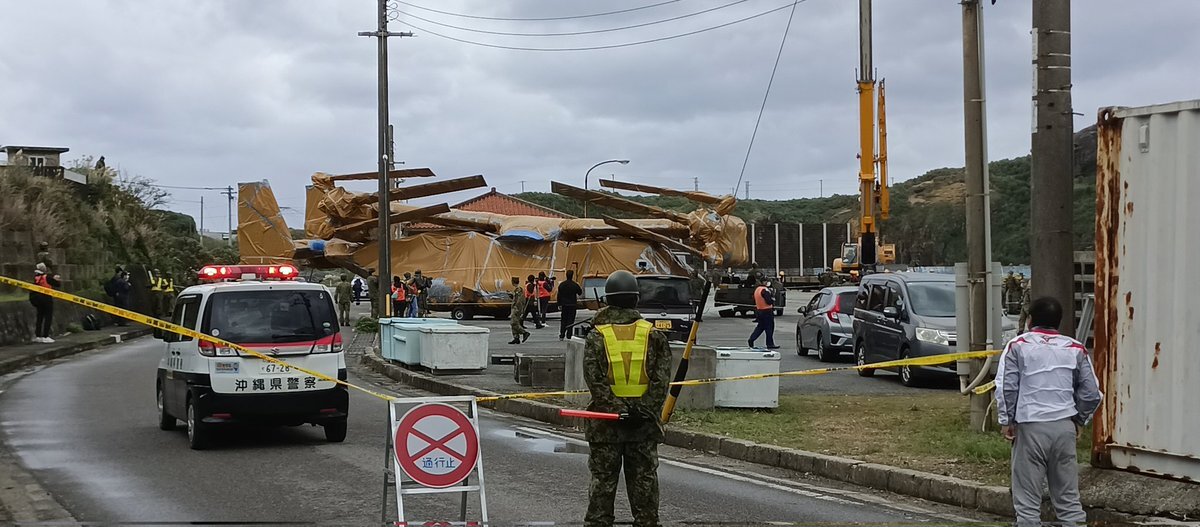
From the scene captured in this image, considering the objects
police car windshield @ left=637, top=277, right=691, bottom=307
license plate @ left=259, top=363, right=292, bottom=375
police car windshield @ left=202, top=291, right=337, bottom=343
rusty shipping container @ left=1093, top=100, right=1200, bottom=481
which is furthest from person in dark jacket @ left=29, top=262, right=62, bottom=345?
rusty shipping container @ left=1093, top=100, right=1200, bottom=481

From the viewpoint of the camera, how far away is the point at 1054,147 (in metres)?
10.0

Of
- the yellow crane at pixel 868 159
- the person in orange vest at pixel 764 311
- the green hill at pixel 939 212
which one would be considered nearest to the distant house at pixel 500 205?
the green hill at pixel 939 212

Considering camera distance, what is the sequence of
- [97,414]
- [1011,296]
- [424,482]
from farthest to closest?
1. [1011,296]
2. [97,414]
3. [424,482]

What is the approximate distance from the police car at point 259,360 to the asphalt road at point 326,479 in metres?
0.36

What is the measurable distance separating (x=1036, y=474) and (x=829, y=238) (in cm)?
9156

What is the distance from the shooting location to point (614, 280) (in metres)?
6.77

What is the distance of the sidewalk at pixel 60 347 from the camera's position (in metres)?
22.2

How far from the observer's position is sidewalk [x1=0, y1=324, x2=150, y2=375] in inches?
876

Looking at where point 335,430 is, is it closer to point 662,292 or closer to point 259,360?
point 259,360

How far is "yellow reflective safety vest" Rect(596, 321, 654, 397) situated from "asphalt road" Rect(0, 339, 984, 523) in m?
1.89

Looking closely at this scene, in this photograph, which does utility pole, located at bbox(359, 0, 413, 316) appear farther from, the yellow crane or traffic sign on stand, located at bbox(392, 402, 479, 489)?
traffic sign on stand, located at bbox(392, 402, 479, 489)

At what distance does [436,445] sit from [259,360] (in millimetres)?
4741

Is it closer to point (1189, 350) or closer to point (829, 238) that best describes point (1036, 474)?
point (1189, 350)

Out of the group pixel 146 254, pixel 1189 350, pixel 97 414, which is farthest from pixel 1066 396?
pixel 146 254
